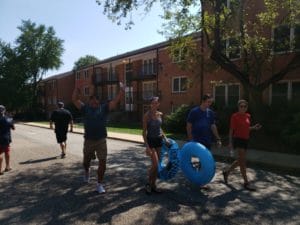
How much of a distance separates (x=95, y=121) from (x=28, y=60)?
211 ft

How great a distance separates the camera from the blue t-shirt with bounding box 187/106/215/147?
8195mm

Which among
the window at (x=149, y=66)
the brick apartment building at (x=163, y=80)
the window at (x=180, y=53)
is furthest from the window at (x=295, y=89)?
the window at (x=149, y=66)

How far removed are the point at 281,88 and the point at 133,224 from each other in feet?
56.6

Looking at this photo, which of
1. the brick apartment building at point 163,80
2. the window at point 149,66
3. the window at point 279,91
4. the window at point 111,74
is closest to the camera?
the brick apartment building at point 163,80

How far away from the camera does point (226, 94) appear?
81.2 feet

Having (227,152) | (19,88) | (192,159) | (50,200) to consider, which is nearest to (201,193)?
(192,159)

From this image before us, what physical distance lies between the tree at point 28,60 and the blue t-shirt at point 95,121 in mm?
62753

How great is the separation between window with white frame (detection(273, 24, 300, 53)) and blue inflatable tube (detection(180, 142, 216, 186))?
449 inches

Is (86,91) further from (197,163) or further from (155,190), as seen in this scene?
(155,190)

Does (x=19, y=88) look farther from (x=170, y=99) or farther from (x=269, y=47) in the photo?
(x=269, y=47)

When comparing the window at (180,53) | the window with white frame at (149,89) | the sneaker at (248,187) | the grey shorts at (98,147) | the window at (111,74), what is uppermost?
the window at (111,74)

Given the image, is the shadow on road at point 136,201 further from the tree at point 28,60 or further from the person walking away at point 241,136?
the tree at point 28,60

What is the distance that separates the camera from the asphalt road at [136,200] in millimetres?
6137

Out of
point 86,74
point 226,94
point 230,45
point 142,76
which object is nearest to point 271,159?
point 230,45
